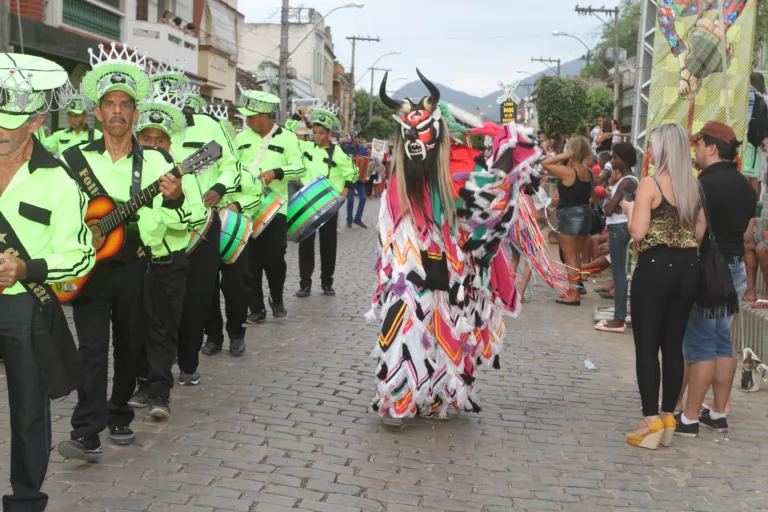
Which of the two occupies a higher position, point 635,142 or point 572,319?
point 635,142

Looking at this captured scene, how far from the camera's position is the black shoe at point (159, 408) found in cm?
604

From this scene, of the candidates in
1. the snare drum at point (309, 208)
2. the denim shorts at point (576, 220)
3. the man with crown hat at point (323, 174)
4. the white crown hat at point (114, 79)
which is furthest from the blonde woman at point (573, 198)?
the white crown hat at point (114, 79)

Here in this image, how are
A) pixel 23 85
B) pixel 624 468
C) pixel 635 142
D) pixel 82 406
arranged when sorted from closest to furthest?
pixel 23 85, pixel 82 406, pixel 624 468, pixel 635 142

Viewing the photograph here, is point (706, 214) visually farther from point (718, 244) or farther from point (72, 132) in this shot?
point (72, 132)

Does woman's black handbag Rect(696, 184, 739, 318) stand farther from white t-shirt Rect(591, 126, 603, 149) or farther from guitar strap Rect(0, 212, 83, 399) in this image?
white t-shirt Rect(591, 126, 603, 149)

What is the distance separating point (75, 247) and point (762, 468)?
159 inches

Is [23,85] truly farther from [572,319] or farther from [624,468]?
[572,319]

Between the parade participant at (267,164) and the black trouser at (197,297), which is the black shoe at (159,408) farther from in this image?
the parade participant at (267,164)

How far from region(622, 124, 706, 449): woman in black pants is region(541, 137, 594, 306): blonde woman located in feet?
17.1

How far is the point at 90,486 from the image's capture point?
4.88 meters

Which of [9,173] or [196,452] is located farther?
[196,452]

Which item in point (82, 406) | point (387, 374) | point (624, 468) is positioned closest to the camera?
point (82, 406)

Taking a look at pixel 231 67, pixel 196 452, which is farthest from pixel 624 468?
pixel 231 67

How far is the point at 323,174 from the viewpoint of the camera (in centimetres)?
1175
